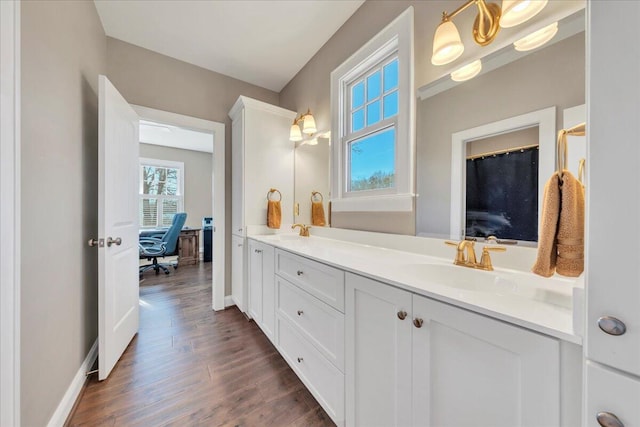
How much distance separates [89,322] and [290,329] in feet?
4.60

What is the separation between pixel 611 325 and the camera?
0.42 metres

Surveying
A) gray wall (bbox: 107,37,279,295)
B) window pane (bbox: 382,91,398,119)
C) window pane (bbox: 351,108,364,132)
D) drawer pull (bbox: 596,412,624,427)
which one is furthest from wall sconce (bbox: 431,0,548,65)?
gray wall (bbox: 107,37,279,295)

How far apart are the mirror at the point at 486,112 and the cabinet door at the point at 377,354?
57 centimetres

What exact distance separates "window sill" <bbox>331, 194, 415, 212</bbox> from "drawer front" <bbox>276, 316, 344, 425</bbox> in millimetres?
915

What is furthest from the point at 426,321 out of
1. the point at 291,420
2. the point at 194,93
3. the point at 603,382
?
the point at 194,93

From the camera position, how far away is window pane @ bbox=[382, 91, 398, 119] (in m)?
1.52

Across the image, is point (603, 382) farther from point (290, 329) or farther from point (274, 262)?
point (274, 262)

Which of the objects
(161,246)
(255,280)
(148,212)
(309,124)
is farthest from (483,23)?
(148,212)

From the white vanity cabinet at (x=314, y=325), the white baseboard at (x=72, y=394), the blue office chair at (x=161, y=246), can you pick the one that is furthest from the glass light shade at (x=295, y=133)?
the blue office chair at (x=161, y=246)

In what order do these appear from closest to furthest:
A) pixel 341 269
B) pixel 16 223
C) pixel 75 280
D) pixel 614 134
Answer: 1. pixel 614 134
2. pixel 16 223
3. pixel 341 269
4. pixel 75 280

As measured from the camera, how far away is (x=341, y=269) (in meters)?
1.05

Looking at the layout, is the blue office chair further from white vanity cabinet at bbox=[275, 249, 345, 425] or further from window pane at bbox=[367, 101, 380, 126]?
window pane at bbox=[367, 101, 380, 126]

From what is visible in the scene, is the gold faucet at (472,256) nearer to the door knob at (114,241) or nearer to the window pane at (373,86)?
the window pane at (373,86)

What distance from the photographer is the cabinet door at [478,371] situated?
52 centimetres
